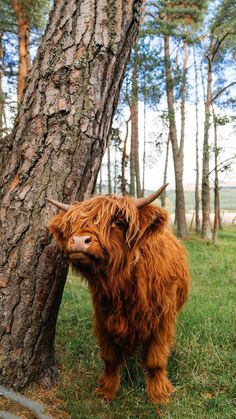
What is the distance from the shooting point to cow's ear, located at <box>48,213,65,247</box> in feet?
8.82

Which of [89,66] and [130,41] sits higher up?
[130,41]

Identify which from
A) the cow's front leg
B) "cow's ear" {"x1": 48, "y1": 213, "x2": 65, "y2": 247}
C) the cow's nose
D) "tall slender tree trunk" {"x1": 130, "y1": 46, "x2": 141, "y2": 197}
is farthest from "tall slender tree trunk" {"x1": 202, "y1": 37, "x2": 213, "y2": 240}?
the cow's nose

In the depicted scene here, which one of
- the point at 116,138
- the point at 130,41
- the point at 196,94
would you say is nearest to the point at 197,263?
the point at 130,41

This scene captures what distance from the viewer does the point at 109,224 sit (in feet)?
8.50

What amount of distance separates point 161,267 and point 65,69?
1638 mm

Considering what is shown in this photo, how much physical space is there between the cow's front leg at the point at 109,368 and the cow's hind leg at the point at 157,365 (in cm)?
23

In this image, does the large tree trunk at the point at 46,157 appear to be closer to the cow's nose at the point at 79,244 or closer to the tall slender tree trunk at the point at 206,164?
the cow's nose at the point at 79,244

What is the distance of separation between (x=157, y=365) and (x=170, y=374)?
0.40 meters

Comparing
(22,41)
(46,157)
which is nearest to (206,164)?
(22,41)

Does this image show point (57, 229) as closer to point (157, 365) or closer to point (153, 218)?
point (153, 218)

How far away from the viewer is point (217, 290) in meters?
6.69

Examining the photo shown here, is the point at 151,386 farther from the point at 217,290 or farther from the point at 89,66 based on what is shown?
the point at 217,290

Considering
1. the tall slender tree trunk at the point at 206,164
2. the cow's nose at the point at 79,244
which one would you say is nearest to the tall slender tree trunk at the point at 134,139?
the tall slender tree trunk at the point at 206,164

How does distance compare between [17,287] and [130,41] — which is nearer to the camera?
[17,287]
